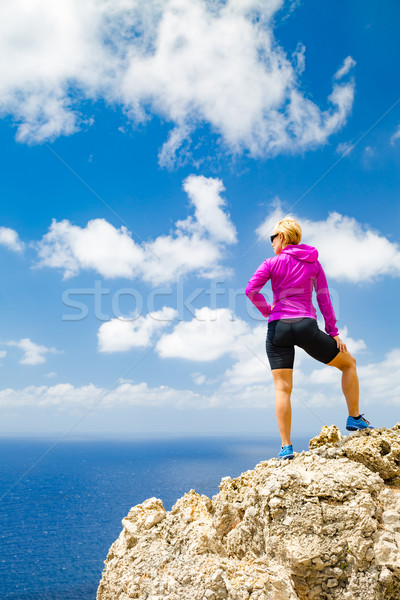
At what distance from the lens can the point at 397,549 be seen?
192 inches

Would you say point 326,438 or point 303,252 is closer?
point 303,252

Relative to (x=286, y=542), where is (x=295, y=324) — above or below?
above

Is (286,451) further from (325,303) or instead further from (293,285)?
(293,285)

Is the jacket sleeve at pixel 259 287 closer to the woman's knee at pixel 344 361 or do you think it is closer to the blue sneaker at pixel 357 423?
the woman's knee at pixel 344 361

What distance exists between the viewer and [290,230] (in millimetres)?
7418

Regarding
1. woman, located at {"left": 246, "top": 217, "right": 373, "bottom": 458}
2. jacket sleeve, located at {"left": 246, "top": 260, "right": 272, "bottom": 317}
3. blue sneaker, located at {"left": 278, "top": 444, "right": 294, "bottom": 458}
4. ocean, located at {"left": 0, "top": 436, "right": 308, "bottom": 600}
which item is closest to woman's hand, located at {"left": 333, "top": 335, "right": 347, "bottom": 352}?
woman, located at {"left": 246, "top": 217, "right": 373, "bottom": 458}

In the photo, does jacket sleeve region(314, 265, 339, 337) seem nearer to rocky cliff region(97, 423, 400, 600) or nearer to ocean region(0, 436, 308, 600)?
rocky cliff region(97, 423, 400, 600)

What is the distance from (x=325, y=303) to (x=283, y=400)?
190 cm

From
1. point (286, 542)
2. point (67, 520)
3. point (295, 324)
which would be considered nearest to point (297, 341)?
point (295, 324)

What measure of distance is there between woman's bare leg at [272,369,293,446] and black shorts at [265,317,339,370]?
14 centimetres

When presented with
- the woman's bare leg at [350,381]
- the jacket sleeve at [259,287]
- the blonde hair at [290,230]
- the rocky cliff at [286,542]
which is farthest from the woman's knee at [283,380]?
the blonde hair at [290,230]

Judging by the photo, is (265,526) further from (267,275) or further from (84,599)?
(84,599)

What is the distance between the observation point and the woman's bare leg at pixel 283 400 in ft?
22.1

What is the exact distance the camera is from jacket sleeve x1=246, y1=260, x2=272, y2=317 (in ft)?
23.3
